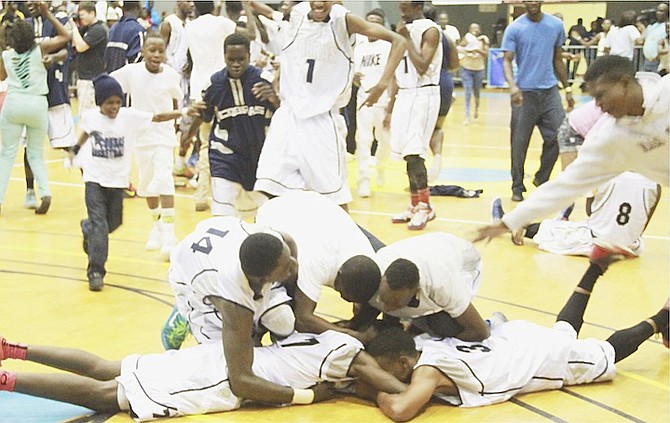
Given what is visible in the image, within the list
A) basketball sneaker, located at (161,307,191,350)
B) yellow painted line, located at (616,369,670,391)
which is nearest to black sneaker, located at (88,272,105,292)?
basketball sneaker, located at (161,307,191,350)

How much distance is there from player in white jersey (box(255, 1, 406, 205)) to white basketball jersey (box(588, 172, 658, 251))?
1.77m

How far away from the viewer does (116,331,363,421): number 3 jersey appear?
4.49 meters

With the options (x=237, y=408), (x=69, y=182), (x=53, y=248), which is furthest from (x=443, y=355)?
(x=69, y=182)

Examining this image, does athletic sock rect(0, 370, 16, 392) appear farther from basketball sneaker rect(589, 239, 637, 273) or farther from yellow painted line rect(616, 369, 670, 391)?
basketball sneaker rect(589, 239, 637, 273)

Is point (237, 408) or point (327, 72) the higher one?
point (327, 72)

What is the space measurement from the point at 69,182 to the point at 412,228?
15.8 feet

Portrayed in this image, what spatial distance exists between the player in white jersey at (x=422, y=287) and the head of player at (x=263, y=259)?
497mm

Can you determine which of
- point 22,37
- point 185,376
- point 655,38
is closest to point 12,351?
point 185,376

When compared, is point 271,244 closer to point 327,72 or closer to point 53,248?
point 327,72

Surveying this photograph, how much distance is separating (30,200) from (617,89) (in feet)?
23.6

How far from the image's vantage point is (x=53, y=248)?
8.07m

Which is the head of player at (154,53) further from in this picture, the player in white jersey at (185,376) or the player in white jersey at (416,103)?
the player in white jersey at (185,376)

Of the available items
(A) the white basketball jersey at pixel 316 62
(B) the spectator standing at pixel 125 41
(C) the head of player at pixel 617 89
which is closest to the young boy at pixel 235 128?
(A) the white basketball jersey at pixel 316 62

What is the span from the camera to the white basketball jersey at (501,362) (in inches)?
183
